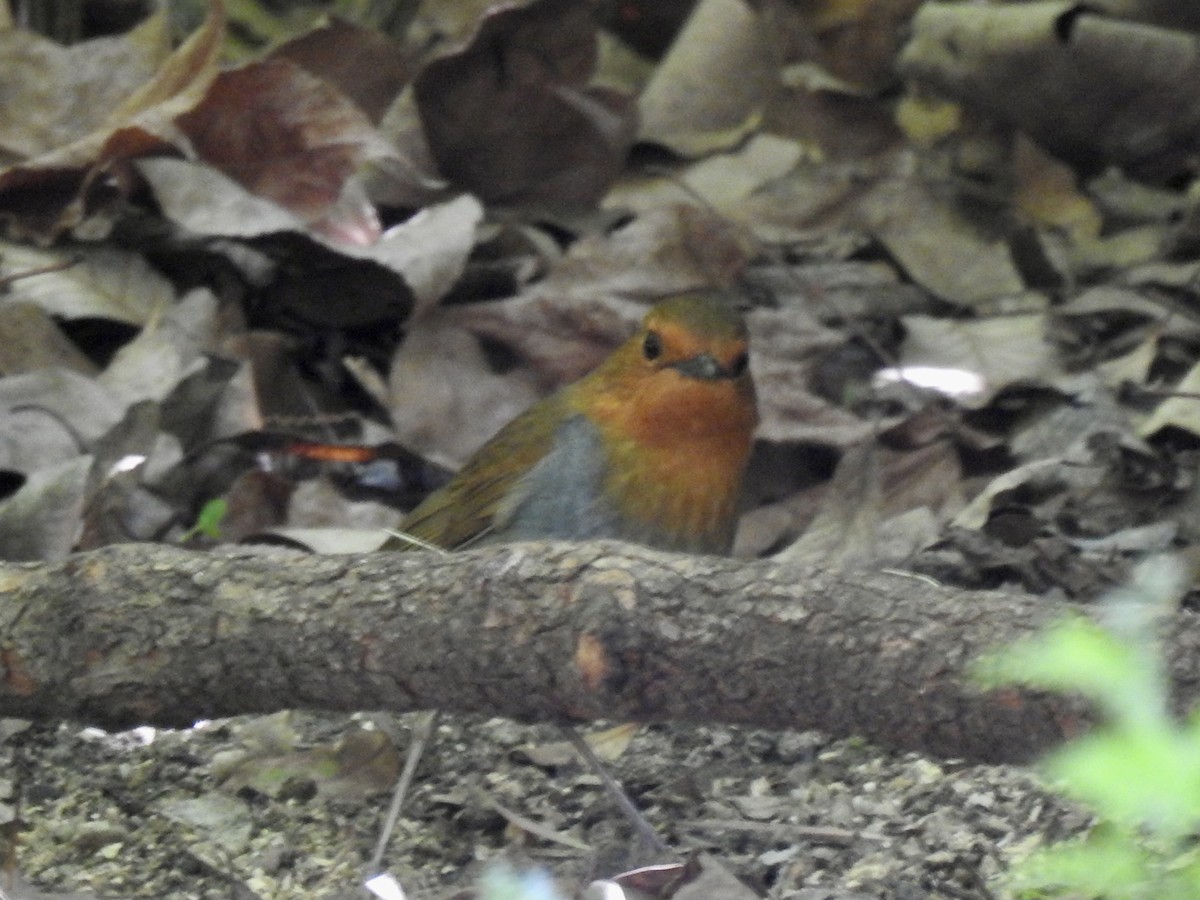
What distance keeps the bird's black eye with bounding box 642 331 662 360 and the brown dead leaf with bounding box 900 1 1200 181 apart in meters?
2.11

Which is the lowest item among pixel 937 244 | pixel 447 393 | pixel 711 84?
pixel 447 393

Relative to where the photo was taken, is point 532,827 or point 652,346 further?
point 652,346

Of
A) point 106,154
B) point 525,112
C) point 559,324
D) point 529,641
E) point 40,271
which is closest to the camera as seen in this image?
point 529,641

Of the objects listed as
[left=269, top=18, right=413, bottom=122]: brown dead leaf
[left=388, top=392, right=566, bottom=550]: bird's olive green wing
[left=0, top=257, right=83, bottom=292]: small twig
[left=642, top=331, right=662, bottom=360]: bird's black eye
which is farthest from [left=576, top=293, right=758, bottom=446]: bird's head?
[left=269, top=18, right=413, bottom=122]: brown dead leaf

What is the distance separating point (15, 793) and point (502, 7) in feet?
9.66

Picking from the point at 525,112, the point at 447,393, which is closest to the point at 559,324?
the point at 447,393

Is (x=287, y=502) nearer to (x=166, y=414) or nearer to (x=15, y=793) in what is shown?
(x=166, y=414)

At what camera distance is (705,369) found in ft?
13.5

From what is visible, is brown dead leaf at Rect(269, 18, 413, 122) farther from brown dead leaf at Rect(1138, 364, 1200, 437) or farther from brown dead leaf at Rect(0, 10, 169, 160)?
brown dead leaf at Rect(1138, 364, 1200, 437)

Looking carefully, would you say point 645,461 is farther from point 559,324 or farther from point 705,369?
point 559,324

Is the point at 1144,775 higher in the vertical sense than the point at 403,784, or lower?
higher

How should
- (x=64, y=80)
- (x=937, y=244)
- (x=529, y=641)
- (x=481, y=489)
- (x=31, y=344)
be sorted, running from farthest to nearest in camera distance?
(x=937, y=244), (x=64, y=80), (x=31, y=344), (x=481, y=489), (x=529, y=641)

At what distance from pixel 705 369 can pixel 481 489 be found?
547 millimetres

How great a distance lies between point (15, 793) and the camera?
10.1 ft
